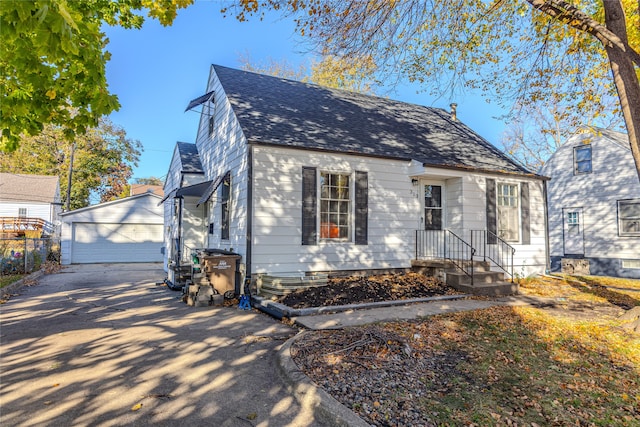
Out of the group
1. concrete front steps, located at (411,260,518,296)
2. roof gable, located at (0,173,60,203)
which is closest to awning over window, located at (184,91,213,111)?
concrete front steps, located at (411,260,518,296)

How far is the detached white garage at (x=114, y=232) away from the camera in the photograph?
65.1 feet

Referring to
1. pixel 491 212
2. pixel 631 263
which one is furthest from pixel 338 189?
pixel 631 263

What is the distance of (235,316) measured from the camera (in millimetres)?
6820

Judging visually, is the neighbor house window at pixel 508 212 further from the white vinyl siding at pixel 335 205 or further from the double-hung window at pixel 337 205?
the white vinyl siding at pixel 335 205

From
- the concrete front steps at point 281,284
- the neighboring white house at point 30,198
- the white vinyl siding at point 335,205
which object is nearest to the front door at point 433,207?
the white vinyl siding at point 335,205

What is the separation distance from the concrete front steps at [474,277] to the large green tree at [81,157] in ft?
94.5

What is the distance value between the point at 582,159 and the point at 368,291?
1475 cm

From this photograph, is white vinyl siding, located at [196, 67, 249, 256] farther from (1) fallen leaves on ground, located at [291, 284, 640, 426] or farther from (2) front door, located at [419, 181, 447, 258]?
(2) front door, located at [419, 181, 447, 258]

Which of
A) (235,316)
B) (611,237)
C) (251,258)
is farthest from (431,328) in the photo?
(611,237)

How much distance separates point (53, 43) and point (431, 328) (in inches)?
223

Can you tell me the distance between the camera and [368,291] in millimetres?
7898

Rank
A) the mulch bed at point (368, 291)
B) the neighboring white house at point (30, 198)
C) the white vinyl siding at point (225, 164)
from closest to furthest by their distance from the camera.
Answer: the mulch bed at point (368, 291) → the white vinyl siding at point (225, 164) → the neighboring white house at point (30, 198)

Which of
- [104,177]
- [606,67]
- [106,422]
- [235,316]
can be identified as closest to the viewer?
[106,422]

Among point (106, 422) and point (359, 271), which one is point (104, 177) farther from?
point (106, 422)
